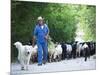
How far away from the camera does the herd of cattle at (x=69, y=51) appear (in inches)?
85.9

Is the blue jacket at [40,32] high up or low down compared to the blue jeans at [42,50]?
up

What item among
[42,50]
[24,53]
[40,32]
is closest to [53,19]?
[40,32]

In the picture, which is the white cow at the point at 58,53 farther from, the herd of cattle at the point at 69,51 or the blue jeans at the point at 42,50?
the blue jeans at the point at 42,50

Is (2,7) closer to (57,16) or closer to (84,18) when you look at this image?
(57,16)

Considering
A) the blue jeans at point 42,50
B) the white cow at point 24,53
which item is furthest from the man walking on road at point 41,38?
the white cow at point 24,53

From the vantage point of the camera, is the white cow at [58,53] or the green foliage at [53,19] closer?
the green foliage at [53,19]

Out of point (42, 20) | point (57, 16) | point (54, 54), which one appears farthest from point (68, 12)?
point (54, 54)

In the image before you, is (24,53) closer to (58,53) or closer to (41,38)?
(41,38)

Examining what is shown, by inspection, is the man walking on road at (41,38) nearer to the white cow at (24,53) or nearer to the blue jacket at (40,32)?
the blue jacket at (40,32)

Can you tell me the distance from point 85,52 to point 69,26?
0.35m

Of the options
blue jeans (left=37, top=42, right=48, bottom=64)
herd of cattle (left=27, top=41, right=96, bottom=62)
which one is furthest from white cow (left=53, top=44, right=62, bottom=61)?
blue jeans (left=37, top=42, right=48, bottom=64)

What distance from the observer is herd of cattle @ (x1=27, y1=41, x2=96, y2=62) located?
2.18 meters

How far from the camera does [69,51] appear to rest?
2.26 m

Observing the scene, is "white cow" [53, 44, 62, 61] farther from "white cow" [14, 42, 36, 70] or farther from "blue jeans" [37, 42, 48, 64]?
"white cow" [14, 42, 36, 70]
